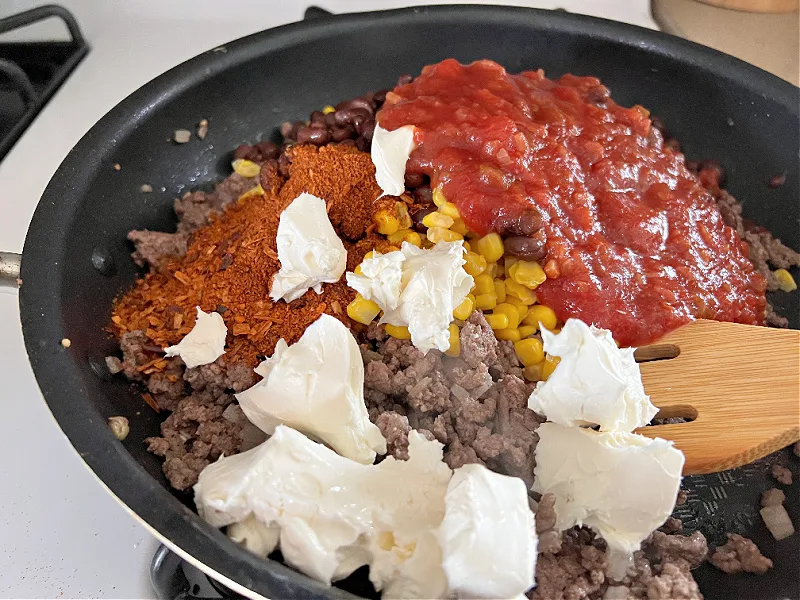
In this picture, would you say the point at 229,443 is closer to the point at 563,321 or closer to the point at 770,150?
the point at 563,321

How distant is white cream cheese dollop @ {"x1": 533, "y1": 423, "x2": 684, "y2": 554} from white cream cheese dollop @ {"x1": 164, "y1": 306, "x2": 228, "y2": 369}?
2.74 feet

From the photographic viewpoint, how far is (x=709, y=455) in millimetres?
1489

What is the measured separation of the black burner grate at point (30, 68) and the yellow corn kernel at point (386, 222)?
1513 millimetres

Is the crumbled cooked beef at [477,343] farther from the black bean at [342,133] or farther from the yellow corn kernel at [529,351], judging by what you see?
the black bean at [342,133]

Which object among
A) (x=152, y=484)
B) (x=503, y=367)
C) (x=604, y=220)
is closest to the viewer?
(x=152, y=484)

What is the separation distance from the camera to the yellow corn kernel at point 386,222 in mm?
Answer: 1714

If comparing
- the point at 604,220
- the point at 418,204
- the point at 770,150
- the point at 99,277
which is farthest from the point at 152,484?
the point at 770,150

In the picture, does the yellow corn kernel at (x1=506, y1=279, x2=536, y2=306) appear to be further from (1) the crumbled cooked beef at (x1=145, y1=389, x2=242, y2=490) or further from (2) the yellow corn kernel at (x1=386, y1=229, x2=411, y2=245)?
(1) the crumbled cooked beef at (x1=145, y1=389, x2=242, y2=490)

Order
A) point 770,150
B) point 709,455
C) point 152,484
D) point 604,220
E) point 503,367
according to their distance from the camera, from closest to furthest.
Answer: point 152,484 → point 709,455 → point 503,367 → point 604,220 → point 770,150

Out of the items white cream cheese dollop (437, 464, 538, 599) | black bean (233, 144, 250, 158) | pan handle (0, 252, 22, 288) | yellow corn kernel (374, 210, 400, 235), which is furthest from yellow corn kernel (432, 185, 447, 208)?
pan handle (0, 252, 22, 288)

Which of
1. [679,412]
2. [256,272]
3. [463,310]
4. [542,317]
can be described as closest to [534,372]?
[542,317]

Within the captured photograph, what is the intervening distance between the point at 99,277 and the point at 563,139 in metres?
1.35

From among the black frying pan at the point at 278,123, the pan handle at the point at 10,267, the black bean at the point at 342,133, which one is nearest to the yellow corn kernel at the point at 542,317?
the black frying pan at the point at 278,123

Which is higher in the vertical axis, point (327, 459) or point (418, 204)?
point (418, 204)
